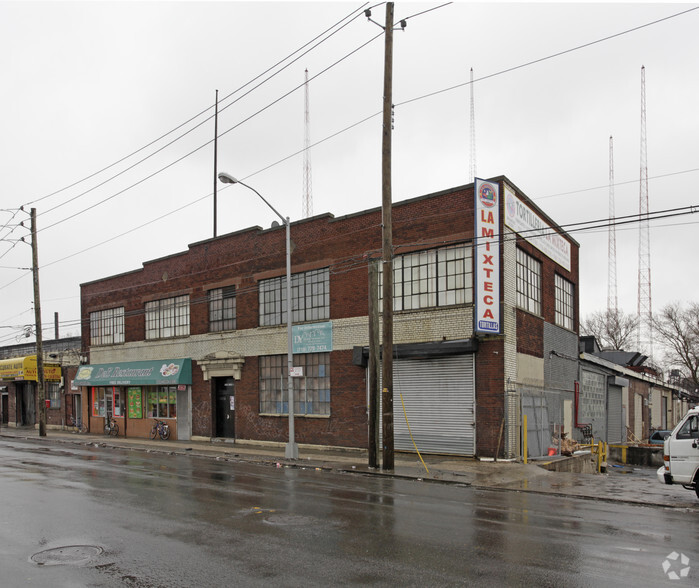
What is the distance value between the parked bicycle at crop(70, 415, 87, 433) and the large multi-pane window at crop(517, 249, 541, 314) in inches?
1079

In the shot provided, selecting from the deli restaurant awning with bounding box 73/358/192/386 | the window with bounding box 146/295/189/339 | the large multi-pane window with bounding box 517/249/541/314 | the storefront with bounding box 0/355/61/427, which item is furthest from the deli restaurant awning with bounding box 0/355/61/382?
the large multi-pane window with bounding box 517/249/541/314

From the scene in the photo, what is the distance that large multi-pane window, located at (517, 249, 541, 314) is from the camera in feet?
73.4

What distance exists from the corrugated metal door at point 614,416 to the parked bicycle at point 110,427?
26.3 metres

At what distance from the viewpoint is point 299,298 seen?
1017 inches

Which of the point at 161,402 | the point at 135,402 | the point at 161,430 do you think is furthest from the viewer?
the point at 135,402

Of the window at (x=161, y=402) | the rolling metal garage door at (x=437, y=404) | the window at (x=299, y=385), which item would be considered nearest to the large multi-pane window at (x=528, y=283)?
the rolling metal garage door at (x=437, y=404)

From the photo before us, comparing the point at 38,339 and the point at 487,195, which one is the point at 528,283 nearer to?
the point at 487,195

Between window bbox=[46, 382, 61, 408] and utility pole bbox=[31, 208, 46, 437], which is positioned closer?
utility pole bbox=[31, 208, 46, 437]

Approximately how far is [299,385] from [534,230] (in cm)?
1129

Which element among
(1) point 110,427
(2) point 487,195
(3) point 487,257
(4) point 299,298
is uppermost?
(2) point 487,195

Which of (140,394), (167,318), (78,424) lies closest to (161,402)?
(140,394)

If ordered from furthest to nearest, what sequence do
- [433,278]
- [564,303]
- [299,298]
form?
[564,303], [299,298], [433,278]

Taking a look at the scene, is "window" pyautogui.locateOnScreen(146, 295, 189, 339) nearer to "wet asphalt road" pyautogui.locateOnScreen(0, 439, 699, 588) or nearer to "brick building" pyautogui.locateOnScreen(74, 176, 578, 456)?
"brick building" pyautogui.locateOnScreen(74, 176, 578, 456)

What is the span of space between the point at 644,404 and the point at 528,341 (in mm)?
24570
